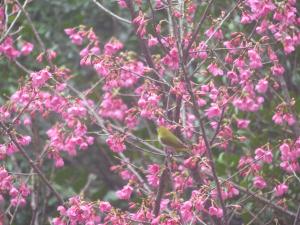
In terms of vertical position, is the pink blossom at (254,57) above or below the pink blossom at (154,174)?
above

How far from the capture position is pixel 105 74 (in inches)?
122

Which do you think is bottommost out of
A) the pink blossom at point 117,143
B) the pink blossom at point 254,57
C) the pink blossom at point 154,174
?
the pink blossom at point 154,174

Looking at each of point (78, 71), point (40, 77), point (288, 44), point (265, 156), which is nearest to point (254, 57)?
point (288, 44)

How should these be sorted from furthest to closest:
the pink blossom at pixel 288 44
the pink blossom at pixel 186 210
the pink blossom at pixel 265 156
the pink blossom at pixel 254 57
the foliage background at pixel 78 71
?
the foliage background at pixel 78 71
the pink blossom at pixel 288 44
the pink blossom at pixel 265 156
the pink blossom at pixel 254 57
the pink blossom at pixel 186 210

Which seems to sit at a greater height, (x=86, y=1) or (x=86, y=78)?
(x=86, y=1)

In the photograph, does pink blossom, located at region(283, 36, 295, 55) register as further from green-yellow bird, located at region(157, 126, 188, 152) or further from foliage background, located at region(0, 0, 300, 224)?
foliage background, located at region(0, 0, 300, 224)

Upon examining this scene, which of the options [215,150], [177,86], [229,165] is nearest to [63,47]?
[215,150]

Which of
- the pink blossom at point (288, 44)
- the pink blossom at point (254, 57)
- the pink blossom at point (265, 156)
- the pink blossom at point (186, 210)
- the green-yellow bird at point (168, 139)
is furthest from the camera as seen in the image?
the pink blossom at point (288, 44)

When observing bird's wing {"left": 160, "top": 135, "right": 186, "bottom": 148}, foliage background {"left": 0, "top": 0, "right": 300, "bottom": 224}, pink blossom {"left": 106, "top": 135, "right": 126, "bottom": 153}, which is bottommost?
foliage background {"left": 0, "top": 0, "right": 300, "bottom": 224}

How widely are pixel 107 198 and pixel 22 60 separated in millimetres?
1423

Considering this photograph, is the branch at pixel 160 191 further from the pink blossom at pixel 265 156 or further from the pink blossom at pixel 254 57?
the pink blossom at pixel 254 57

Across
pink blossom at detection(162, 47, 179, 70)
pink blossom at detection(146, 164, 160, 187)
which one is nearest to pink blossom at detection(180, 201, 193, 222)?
pink blossom at detection(146, 164, 160, 187)

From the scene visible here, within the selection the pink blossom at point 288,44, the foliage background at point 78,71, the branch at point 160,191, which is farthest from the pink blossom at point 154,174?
the foliage background at point 78,71

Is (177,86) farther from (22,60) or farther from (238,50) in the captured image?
(22,60)
